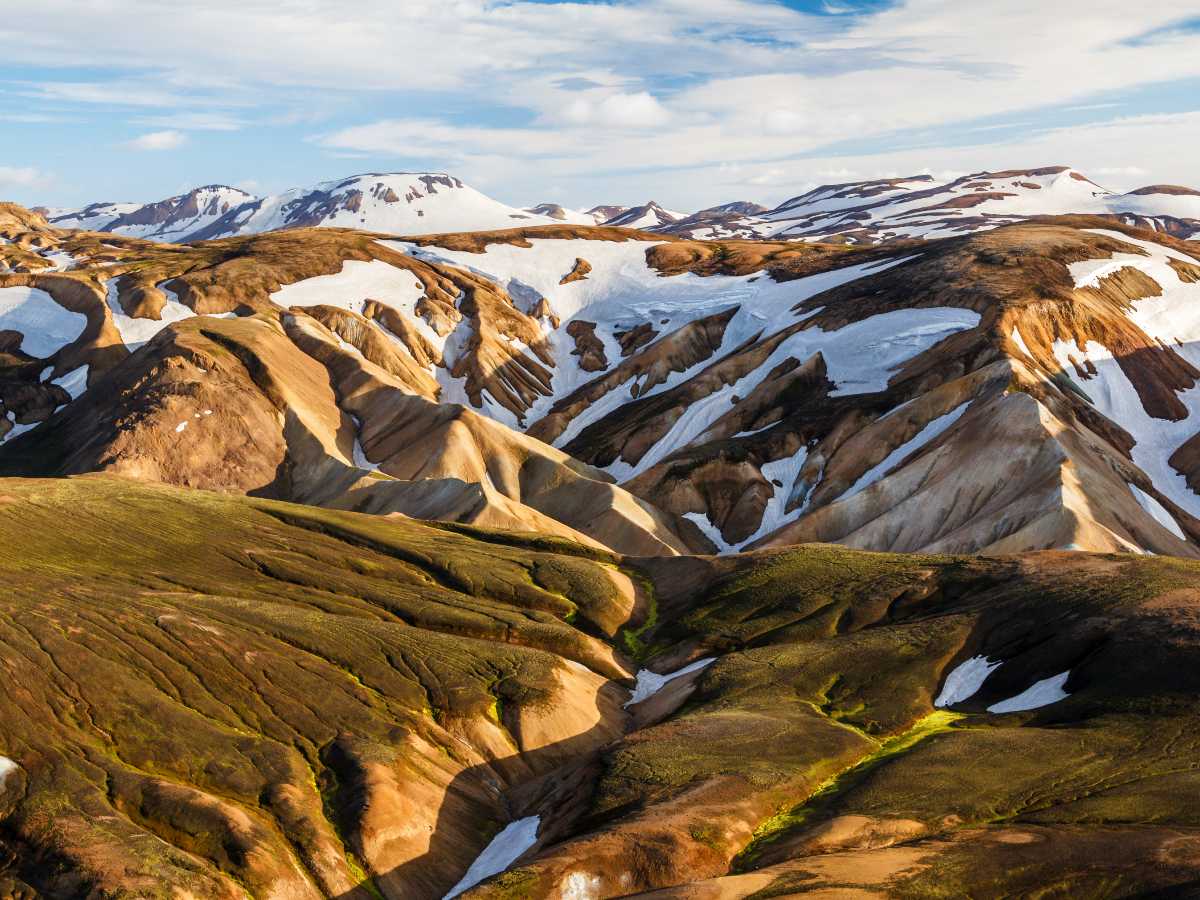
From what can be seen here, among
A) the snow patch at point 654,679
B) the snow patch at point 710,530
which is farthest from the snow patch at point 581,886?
the snow patch at point 710,530

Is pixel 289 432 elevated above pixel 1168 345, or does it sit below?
below

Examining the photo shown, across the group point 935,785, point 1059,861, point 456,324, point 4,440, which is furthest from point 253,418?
point 1059,861

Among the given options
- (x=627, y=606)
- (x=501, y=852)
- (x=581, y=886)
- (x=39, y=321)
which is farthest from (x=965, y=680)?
(x=39, y=321)

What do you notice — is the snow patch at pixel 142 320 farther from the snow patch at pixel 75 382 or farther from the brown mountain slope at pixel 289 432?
the snow patch at pixel 75 382

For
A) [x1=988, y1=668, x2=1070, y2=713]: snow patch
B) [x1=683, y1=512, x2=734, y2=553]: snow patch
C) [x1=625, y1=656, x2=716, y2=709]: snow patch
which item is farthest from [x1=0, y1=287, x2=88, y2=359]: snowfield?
[x1=988, y1=668, x2=1070, y2=713]: snow patch

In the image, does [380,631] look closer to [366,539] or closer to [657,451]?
[366,539]

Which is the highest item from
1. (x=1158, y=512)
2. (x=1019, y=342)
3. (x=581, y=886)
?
(x=1019, y=342)

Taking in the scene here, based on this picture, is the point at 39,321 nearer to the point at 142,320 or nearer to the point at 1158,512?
the point at 142,320

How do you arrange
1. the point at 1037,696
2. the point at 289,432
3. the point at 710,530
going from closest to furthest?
the point at 1037,696
the point at 710,530
the point at 289,432
